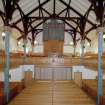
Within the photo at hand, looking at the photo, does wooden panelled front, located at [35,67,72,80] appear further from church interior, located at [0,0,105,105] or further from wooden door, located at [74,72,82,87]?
wooden door, located at [74,72,82,87]

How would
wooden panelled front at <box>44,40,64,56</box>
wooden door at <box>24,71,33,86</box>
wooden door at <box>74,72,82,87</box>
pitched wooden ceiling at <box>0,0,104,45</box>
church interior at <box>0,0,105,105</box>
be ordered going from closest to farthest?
church interior at <box>0,0,105,105</box>
wooden door at <box>74,72,82,87</box>
wooden door at <box>24,71,33,86</box>
pitched wooden ceiling at <box>0,0,104,45</box>
wooden panelled front at <box>44,40,64,56</box>

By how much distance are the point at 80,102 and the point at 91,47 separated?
1656cm

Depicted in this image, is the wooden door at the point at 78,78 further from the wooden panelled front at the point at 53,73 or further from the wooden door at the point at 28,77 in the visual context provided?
the wooden door at the point at 28,77

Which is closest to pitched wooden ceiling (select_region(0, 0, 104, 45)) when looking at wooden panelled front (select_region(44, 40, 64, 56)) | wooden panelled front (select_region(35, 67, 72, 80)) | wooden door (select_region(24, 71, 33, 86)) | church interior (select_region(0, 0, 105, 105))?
church interior (select_region(0, 0, 105, 105))

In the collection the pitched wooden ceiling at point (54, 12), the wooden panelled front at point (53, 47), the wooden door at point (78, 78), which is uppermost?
the pitched wooden ceiling at point (54, 12)

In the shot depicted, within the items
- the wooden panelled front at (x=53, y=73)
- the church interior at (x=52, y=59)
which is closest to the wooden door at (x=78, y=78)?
A: the church interior at (x=52, y=59)

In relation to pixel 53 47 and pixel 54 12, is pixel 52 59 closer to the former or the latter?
pixel 54 12

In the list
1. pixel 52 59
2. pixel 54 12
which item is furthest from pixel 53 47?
pixel 52 59

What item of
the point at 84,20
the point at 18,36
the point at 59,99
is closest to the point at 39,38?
the point at 18,36

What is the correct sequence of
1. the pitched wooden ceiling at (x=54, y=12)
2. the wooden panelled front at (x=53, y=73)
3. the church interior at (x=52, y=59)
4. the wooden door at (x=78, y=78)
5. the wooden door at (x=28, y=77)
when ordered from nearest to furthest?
1. the church interior at (x=52, y=59)
2. the wooden door at (x=78, y=78)
3. the wooden door at (x=28, y=77)
4. the pitched wooden ceiling at (x=54, y=12)
5. the wooden panelled front at (x=53, y=73)

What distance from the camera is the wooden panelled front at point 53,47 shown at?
965 inches

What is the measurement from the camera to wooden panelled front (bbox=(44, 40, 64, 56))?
24516mm

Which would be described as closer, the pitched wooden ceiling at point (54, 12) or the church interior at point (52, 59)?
the church interior at point (52, 59)

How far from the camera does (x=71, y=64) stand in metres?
18.0
